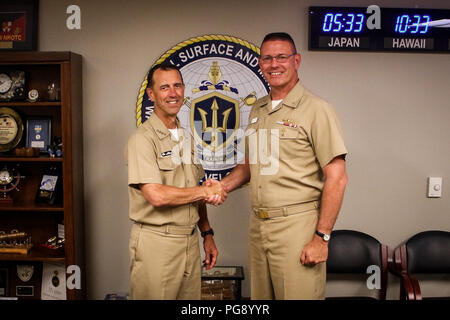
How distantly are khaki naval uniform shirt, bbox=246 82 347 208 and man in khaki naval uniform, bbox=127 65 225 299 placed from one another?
0.67 feet

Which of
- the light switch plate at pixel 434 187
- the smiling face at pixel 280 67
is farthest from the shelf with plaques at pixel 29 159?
the light switch plate at pixel 434 187

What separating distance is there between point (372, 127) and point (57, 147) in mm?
1731

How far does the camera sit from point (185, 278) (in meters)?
1.77

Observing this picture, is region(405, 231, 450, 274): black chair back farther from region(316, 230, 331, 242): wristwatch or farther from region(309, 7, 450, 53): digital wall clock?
region(309, 7, 450, 53): digital wall clock

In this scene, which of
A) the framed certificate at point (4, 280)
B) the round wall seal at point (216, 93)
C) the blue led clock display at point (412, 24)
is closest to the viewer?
the blue led clock display at point (412, 24)

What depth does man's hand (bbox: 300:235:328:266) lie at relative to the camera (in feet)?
5.51

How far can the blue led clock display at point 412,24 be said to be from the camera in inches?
85.8

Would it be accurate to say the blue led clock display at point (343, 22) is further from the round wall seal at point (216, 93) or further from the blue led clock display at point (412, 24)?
the round wall seal at point (216, 93)

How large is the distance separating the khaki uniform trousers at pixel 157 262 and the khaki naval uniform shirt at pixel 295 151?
39cm

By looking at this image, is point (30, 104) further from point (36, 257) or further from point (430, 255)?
point (430, 255)

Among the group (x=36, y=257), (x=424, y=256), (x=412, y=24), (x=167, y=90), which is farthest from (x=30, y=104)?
(x=424, y=256)

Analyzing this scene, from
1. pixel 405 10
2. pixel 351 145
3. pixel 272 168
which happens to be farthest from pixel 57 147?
pixel 405 10

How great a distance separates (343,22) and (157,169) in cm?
128
